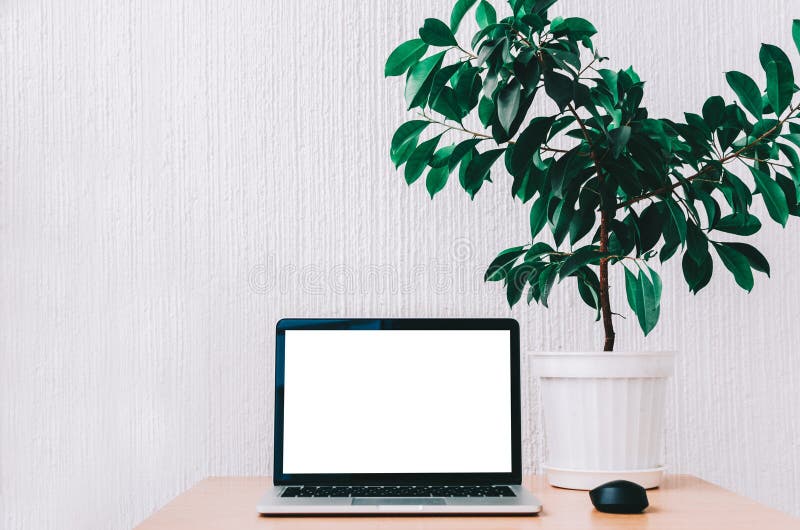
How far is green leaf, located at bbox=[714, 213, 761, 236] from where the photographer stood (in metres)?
0.90

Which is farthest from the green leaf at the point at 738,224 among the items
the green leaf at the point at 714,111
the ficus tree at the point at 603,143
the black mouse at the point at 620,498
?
the black mouse at the point at 620,498

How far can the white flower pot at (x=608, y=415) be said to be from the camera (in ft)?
2.87

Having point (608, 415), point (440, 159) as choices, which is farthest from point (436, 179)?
point (608, 415)

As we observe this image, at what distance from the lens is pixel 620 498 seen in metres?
0.76

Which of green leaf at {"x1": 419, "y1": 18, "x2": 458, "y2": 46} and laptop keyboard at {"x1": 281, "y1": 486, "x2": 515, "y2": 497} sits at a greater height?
green leaf at {"x1": 419, "y1": 18, "x2": 458, "y2": 46}

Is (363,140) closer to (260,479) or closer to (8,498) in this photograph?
(260,479)

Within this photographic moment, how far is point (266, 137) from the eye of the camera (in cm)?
110

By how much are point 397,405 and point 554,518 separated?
0.85 ft

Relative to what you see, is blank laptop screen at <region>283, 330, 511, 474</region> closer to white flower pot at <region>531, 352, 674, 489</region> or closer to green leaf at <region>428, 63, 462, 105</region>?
white flower pot at <region>531, 352, 674, 489</region>

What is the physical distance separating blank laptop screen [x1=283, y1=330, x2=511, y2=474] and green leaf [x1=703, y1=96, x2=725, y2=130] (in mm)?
378

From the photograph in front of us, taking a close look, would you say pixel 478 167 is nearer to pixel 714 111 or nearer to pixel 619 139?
pixel 619 139

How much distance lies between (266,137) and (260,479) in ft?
1.74

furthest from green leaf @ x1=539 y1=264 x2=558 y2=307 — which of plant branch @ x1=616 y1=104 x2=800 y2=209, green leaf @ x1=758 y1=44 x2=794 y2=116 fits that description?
green leaf @ x1=758 y1=44 x2=794 y2=116

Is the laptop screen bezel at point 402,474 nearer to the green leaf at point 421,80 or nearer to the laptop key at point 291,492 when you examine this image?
the laptop key at point 291,492
